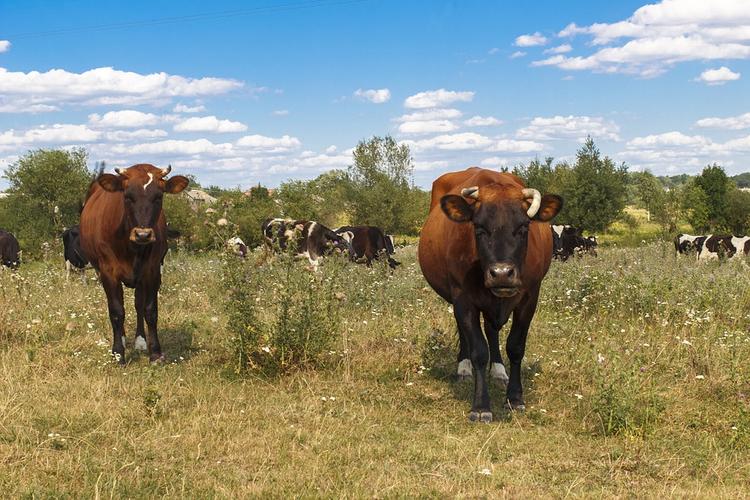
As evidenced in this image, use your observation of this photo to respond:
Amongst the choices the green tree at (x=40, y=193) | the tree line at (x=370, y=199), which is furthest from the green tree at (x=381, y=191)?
the green tree at (x=40, y=193)

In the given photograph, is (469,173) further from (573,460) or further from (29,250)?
(29,250)

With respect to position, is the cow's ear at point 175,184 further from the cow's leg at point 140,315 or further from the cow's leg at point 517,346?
the cow's leg at point 517,346

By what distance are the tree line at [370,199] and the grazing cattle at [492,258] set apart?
42.0 ft

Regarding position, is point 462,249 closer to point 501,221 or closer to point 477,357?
point 501,221

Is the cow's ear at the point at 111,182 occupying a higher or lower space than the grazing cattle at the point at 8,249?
higher

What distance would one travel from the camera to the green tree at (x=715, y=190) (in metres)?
62.3

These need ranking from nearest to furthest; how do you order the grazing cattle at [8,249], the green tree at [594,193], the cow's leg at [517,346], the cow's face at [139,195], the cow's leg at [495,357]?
the cow's leg at [517,346]
the cow's leg at [495,357]
the cow's face at [139,195]
the grazing cattle at [8,249]
the green tree at [594,193]

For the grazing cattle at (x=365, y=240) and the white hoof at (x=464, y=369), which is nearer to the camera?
the white hoof at (x=464, y=369)

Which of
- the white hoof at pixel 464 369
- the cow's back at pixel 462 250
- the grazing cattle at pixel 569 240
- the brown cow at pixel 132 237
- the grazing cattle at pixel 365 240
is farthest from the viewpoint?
the grazing cattle at pixel 569 240

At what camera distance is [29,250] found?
44312mm

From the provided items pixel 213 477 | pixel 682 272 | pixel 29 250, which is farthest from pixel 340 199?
pixel 213 477

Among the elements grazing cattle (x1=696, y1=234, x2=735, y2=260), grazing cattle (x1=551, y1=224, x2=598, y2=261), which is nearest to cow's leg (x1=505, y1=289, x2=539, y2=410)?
grazing cattle (x1=551, y1=224, x2=598, y2=261)

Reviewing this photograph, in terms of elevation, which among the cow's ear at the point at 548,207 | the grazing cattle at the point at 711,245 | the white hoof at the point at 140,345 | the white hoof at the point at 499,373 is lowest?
the white hoof at the point at 499,373

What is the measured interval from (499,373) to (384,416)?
1.79 meters
